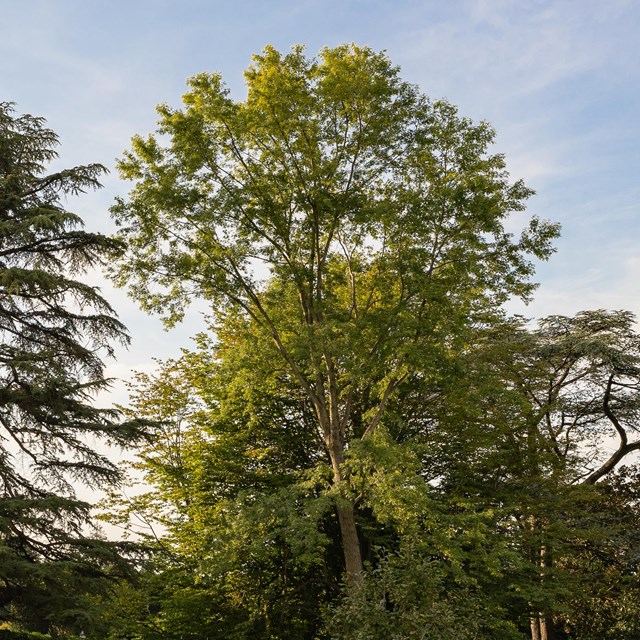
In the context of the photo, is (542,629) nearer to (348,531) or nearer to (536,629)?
(536,629)

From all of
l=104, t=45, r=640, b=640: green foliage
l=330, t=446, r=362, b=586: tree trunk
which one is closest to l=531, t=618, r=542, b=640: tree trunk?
l=104, t=45, r=640, b=640: green foliage

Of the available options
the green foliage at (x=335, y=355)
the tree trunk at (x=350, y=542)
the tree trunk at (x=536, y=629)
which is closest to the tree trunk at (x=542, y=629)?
the tree trunk at (x=536, y=629)

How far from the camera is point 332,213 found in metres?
17.2

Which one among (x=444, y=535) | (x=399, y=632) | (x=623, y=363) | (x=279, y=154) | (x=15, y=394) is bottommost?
(x=399, y=632)

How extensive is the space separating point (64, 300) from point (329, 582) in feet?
33.5

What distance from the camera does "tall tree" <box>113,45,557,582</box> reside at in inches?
653

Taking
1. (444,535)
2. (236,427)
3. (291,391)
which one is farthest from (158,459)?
(444,535)

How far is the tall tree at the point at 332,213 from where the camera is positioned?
653 inches

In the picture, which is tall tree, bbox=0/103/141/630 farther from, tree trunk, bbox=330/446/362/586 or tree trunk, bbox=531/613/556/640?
tree trunk, bbox=531/613/556/640

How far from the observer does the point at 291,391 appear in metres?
21.7

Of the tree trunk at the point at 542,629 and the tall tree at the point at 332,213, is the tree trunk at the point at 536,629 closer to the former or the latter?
the tree trunk at the point at 542,629

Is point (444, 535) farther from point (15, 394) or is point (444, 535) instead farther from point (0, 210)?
point (0, 210)

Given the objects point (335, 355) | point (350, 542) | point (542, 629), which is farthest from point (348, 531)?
point (542, 629)

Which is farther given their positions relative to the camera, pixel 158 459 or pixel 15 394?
pixel 158 459
